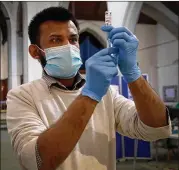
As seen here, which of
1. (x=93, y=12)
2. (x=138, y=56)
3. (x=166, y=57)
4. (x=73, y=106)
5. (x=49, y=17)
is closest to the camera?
(x=73, y=106)

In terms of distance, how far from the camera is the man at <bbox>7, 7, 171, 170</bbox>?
1.00m

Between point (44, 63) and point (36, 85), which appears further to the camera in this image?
point (44, 63)

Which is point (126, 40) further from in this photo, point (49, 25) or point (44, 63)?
point (44, 63)

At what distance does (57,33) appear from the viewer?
1.30m

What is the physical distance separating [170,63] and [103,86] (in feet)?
28.9

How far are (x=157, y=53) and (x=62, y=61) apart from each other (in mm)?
8906

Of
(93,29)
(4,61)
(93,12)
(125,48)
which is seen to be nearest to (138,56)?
(93,29)

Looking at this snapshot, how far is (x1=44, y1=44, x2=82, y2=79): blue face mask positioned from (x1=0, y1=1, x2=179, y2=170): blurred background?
100 cm

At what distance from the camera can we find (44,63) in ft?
4.83

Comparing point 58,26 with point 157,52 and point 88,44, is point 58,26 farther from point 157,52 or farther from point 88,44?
point 157,52

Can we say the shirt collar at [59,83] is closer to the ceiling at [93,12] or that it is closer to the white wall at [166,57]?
the ceiling at [93,12]

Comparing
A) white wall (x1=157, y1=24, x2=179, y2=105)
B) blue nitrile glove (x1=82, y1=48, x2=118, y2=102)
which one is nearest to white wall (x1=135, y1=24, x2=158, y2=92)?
white wall (x1=157, y1=24, x2=179, y2=105)

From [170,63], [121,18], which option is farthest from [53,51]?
[170,63]

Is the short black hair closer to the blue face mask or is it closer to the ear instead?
the ear
